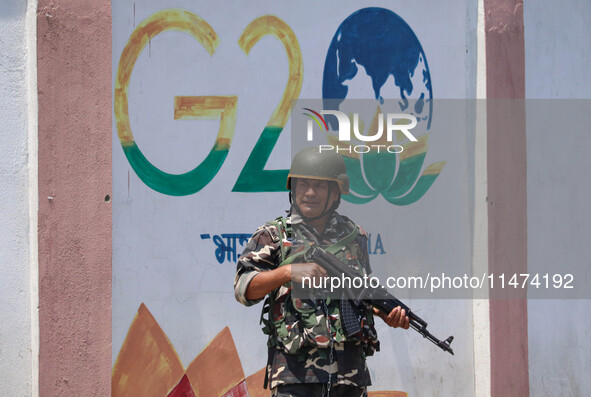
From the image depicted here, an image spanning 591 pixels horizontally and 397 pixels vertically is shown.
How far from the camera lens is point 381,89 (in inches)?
172

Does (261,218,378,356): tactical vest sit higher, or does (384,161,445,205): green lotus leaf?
(384,161,445,205): green lotus leaf

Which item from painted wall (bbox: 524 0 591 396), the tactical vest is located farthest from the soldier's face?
painted wall (bbox: 524 0 591 396)

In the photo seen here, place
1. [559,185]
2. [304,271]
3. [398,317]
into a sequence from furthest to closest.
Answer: [559,185]
[398,317]
[304,271]

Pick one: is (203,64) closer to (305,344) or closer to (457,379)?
(305,344)

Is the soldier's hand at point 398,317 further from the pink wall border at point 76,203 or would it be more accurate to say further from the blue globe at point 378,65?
the blue globe at point 378,65

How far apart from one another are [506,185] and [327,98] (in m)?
1.23

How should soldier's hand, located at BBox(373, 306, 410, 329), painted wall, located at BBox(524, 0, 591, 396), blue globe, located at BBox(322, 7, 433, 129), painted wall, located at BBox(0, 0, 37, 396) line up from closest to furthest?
soldier's hand, located at BBox(373, 306, 410, 329), painted wall, located at BBox(0, 0, 37, 396), blue globe, located at BBox(322, 7, 433, 129), painted wall, located at BBox(524, 0, 591, 396)

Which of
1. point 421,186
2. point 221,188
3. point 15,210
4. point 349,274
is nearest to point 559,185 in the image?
point 421,186

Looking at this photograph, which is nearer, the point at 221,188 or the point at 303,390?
the point at 303,390

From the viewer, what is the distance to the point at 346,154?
436cm

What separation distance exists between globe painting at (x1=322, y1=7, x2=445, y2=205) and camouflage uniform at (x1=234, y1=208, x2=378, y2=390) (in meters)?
1.56

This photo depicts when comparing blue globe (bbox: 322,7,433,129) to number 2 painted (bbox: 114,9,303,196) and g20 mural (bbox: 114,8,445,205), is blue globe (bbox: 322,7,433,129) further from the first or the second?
number 2 painted (bbox: 114,9,303,196)

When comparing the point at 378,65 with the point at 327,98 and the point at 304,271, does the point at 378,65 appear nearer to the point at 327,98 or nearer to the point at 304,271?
the point at 327,98

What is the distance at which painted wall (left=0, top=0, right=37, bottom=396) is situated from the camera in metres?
4.02
